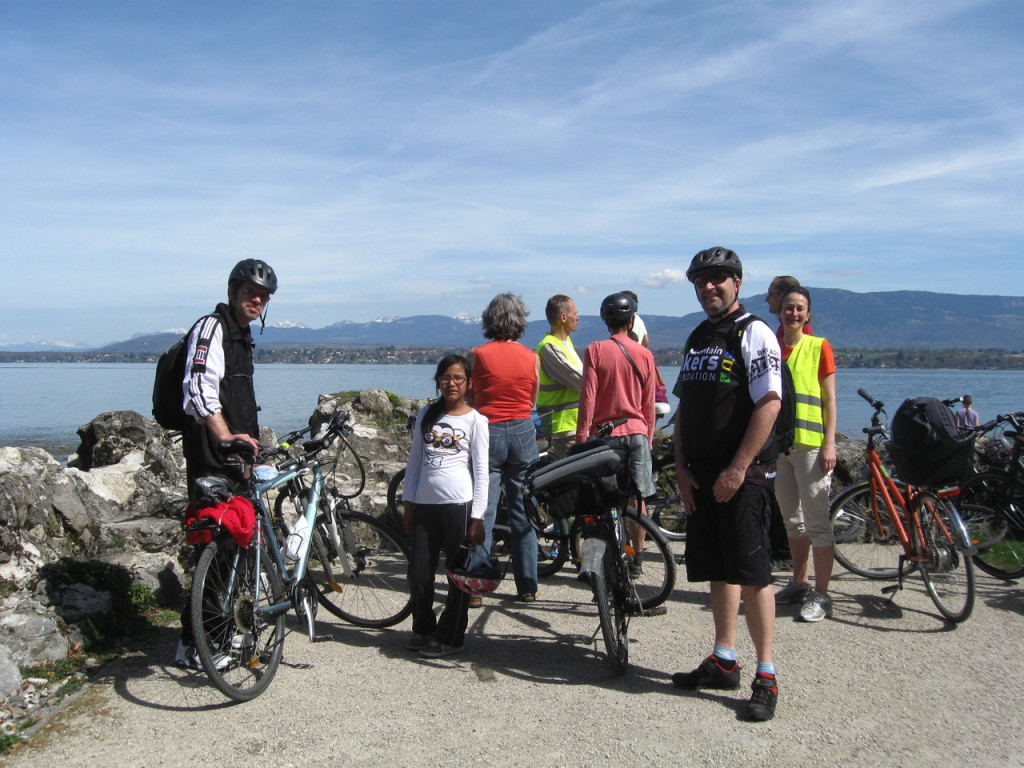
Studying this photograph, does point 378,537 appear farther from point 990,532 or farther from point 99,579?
point 990,532

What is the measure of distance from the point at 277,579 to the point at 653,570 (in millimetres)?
3178

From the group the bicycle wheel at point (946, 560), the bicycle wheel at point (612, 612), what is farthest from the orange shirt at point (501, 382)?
the bicycle wheel at point (946, 560)

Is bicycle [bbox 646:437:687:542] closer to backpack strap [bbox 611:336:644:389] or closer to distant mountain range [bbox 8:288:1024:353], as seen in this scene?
backpack strap [bbox 611:336:644:389]

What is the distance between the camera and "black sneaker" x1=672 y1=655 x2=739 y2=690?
3.88 metres

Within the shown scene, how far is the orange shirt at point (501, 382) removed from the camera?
5137 mm

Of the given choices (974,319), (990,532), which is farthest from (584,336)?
(974,319)

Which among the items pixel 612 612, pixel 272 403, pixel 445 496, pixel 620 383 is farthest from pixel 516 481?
pixel 272 403

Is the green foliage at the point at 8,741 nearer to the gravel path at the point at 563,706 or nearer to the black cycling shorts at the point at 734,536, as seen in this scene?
the gravel path at the point at 563,706

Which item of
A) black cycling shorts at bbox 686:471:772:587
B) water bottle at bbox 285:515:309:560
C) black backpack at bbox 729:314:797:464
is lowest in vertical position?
water bottle at bbox 285:515:309:560

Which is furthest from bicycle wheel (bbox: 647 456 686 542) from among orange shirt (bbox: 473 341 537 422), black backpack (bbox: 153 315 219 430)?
black backpack (bbox: 153 315 219 430)

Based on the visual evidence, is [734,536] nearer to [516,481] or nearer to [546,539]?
[516,481]

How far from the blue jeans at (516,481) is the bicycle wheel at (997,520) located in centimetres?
360

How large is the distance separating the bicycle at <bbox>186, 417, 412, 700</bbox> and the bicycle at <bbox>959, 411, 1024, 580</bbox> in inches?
182

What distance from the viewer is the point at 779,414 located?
3.71 meters
